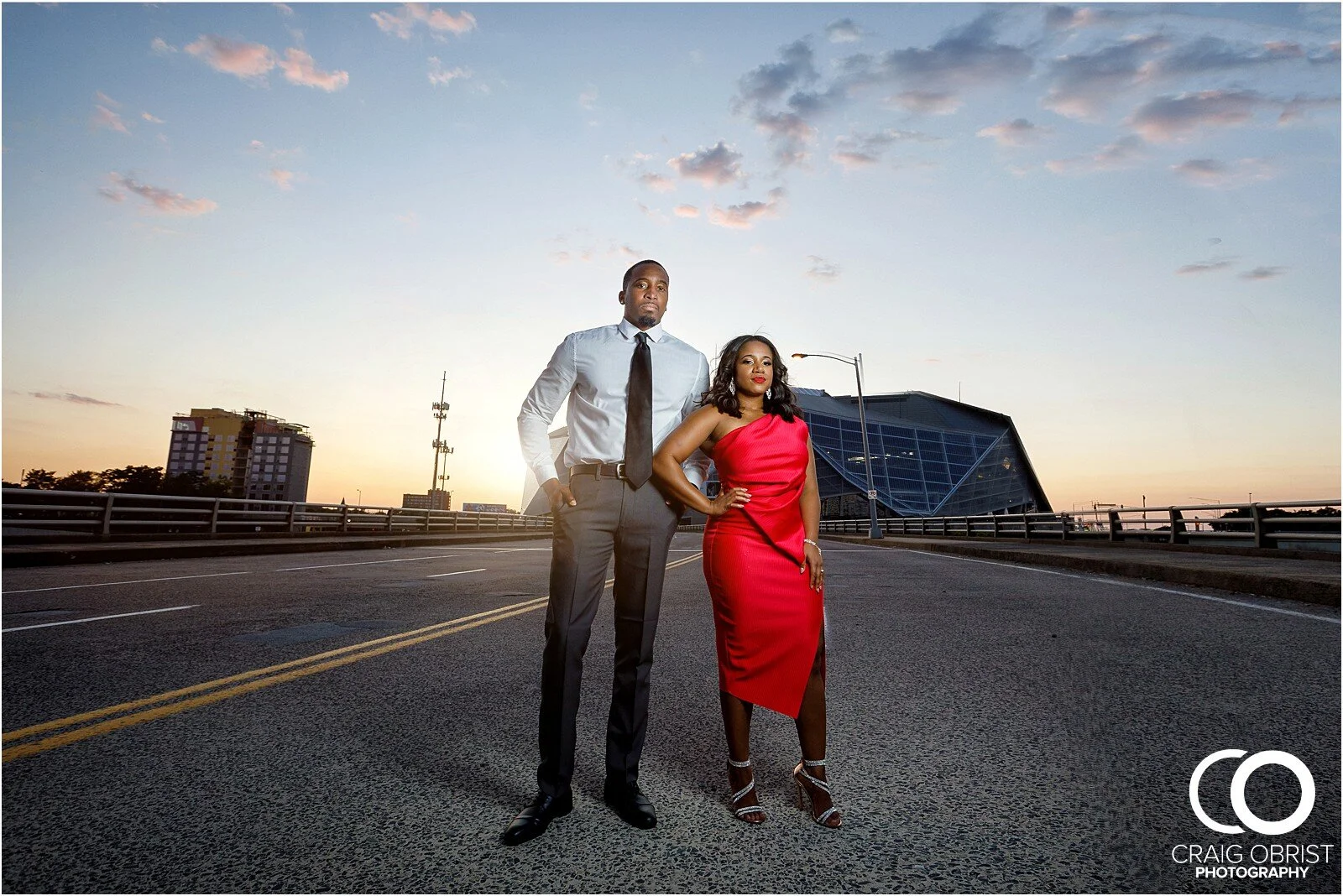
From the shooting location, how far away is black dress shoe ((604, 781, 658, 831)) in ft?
9.16

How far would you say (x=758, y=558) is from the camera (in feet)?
9.82

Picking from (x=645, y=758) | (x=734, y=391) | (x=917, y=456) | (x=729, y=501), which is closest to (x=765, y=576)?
(x=729, y=501)

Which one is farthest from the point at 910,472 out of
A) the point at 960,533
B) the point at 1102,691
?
the point at 1102,691

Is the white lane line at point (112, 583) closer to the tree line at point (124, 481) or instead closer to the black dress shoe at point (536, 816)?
the black dress shoe at point (536, 816)

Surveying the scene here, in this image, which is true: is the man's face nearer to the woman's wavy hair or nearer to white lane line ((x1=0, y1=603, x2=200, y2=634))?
the woman's wavy hair

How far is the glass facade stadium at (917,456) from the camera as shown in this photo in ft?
267

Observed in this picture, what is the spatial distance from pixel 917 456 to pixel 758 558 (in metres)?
86.5

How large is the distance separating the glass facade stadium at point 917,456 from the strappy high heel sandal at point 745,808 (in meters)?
73.9

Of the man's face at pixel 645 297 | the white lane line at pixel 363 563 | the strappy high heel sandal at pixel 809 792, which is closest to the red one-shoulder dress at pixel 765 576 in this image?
the strappy high heel sandal at pixel 809 792

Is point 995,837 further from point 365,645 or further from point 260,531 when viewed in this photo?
point 260,531

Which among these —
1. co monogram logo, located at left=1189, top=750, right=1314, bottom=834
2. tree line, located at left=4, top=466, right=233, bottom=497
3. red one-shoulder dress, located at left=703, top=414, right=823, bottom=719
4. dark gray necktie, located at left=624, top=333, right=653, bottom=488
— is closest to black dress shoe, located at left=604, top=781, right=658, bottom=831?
red one-shoulder dress, located at left=703, top=414, right=823, bottom=719

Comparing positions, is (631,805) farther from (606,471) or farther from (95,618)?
(95,618)

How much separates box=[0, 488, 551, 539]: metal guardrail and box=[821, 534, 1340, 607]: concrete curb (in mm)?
17712

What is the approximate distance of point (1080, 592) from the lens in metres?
10.5
